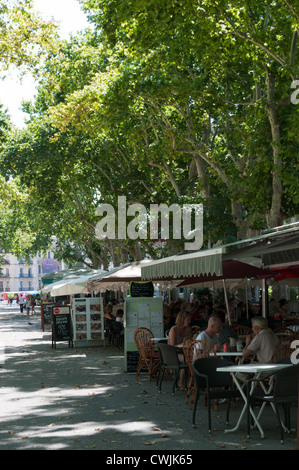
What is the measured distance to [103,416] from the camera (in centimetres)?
955

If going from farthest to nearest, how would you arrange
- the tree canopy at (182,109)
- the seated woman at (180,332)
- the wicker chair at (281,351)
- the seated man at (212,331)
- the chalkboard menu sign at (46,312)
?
the chalkboard menu sign at (46,312) < the tree canopy at (182,109) < the seated woman at (180,332) < the seated man at (212,331) < the wicker chair at (281,351)

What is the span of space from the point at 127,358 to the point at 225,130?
1012cm

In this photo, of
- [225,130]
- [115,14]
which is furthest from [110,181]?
[115,14]

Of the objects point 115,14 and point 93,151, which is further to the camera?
point 93,151

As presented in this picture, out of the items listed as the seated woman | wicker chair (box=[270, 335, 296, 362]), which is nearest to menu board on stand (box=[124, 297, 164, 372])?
the seated woman

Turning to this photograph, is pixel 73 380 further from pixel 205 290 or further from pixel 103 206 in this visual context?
pixel 103 206

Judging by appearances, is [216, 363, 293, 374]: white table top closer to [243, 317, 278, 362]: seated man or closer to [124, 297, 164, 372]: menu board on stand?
[243, 317, 278, 362]: seated man

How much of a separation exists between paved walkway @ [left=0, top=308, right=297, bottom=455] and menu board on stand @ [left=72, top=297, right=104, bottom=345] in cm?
631

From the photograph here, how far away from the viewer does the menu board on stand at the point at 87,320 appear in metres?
22.4

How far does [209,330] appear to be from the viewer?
443 inches

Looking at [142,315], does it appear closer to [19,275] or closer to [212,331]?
[212,331]

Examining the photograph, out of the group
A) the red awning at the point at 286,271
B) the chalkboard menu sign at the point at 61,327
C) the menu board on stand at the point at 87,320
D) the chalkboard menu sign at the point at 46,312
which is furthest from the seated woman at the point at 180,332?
the chalkboard menu sign at the point at 46,312

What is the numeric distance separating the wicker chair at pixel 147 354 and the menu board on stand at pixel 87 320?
8271 mm

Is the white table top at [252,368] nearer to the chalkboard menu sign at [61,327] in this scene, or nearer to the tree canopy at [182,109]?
the tree canopy at [182,109]
